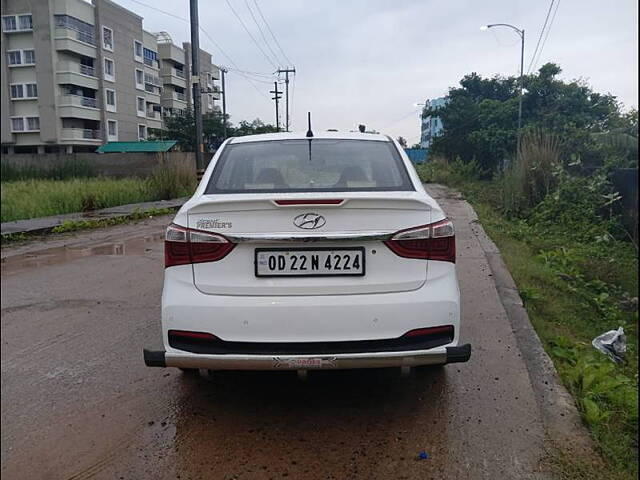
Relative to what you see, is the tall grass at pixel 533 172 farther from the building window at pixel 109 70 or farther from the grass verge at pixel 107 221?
the building window at pixel 109 70

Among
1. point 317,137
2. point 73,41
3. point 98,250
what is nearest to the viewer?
point 73,41

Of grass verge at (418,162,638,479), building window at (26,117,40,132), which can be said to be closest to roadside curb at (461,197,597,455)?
grass verge at (418,162,638,479)

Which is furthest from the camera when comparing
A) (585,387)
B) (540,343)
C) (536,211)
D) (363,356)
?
(536,211)

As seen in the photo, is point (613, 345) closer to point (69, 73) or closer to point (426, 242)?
point (426, 242)

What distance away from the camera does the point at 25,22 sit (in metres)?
1.14

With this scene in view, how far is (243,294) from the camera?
270 centimetres

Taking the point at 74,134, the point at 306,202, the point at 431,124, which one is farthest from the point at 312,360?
the point at 431,124

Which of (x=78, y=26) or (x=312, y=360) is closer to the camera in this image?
(x=78, y=26)

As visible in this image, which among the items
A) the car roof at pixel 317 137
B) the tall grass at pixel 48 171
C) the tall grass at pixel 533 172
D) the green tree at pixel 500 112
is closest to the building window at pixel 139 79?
the tall grass at pixel 48 171

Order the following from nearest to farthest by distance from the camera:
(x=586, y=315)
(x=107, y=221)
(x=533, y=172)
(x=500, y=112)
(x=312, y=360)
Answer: (x=312, y=360) < (x=586, y=315) < (x=107, y=221) < (x=533, y=172) < (x=500, y=112)

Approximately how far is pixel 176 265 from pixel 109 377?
Result: 1.28 meters

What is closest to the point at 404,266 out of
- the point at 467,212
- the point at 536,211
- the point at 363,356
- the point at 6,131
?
the point at 363,356

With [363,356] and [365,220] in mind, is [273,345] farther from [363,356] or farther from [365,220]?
[365,220]

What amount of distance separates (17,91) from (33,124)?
0.09 metres
